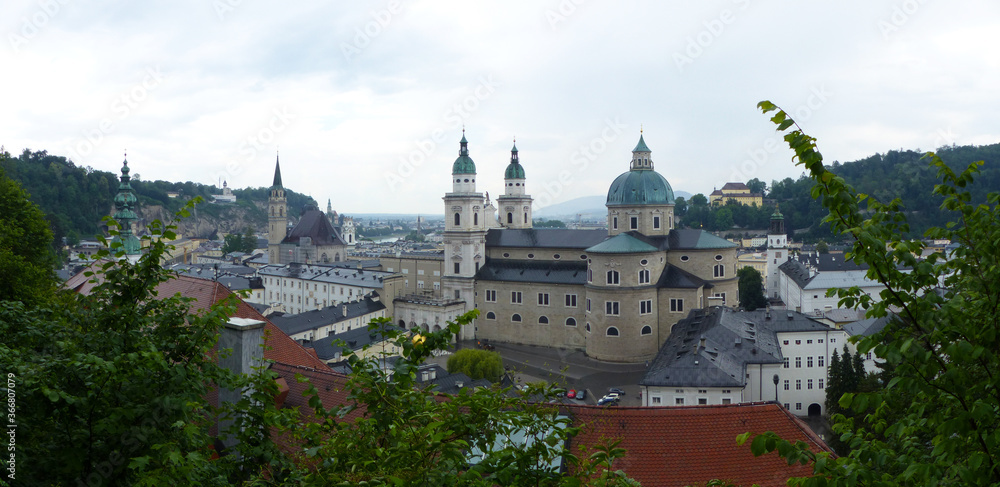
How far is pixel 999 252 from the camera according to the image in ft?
15.3

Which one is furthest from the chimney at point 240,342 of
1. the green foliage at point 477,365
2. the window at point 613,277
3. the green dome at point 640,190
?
the green dome at point 640,190

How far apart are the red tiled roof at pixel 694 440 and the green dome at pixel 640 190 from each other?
37184 mm

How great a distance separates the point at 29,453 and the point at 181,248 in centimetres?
12084

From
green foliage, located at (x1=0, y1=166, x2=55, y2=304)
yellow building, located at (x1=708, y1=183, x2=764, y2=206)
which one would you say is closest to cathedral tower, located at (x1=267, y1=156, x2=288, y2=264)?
green foliage, located at (x1=0, y1=166, x2=55, y2=304)

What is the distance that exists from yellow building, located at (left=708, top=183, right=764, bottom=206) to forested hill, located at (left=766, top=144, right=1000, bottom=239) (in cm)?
442

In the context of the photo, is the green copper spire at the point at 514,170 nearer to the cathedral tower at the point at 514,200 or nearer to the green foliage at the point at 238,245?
the cathedral tower at the point at 514,200

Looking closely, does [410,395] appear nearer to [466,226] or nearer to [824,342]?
[824,342]

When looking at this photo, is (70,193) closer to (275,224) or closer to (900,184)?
(275,224)

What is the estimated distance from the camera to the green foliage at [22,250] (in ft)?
56.4

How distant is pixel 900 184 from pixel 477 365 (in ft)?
376

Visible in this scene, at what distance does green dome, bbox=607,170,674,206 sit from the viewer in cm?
4781

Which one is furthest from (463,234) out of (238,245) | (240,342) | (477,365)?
(238,245)

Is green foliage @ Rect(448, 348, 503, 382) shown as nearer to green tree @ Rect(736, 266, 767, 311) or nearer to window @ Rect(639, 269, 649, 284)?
window @ Rect(639, 269, 649, 284)

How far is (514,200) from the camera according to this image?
204 ft
